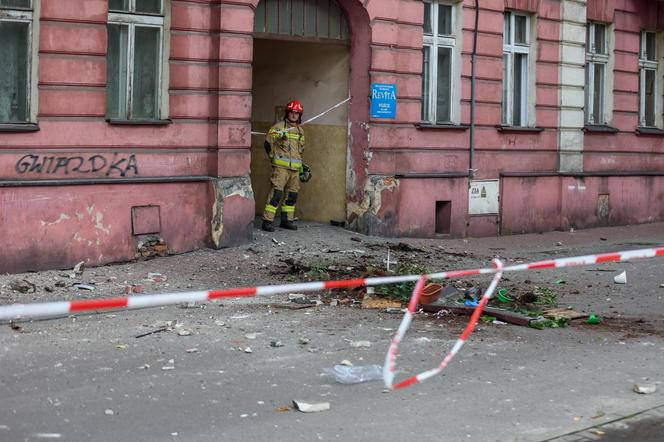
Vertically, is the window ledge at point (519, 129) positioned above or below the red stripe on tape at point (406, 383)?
above

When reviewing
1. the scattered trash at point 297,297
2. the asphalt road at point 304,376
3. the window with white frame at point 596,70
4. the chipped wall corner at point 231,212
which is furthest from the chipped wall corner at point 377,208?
the window with white frame at point 596,70

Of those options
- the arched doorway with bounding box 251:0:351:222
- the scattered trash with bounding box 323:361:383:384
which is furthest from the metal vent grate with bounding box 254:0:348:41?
the scattered trash with bounding box 323:361:383:384

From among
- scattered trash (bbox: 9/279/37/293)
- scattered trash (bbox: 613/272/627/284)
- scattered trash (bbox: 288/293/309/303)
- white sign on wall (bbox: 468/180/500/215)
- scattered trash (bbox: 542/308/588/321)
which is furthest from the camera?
white sign on wall (bbox: 468/180/500/215)

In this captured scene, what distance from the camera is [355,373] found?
820 cm

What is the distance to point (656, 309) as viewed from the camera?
11.8 m

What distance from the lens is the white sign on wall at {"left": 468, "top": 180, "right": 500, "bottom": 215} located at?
18.8 meters

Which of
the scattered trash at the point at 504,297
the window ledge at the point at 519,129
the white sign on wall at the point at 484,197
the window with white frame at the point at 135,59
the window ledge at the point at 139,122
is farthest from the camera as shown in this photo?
the window ledge at the point at 519,129

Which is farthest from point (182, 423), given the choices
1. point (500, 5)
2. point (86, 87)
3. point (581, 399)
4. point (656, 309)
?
point (500, 5)

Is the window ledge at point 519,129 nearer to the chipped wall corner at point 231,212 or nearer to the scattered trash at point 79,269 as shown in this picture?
the chipped wall corner at point 231,212

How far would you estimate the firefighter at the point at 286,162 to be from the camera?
1669 centimetres

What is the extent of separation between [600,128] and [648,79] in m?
2.36

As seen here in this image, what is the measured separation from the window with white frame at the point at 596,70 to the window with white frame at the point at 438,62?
401 centimetres

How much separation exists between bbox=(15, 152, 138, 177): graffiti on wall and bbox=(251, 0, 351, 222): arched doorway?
331 cm

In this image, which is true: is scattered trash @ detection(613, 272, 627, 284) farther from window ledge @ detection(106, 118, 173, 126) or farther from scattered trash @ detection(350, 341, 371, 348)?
window ledge @ detection(106, 118, 173, 126)
